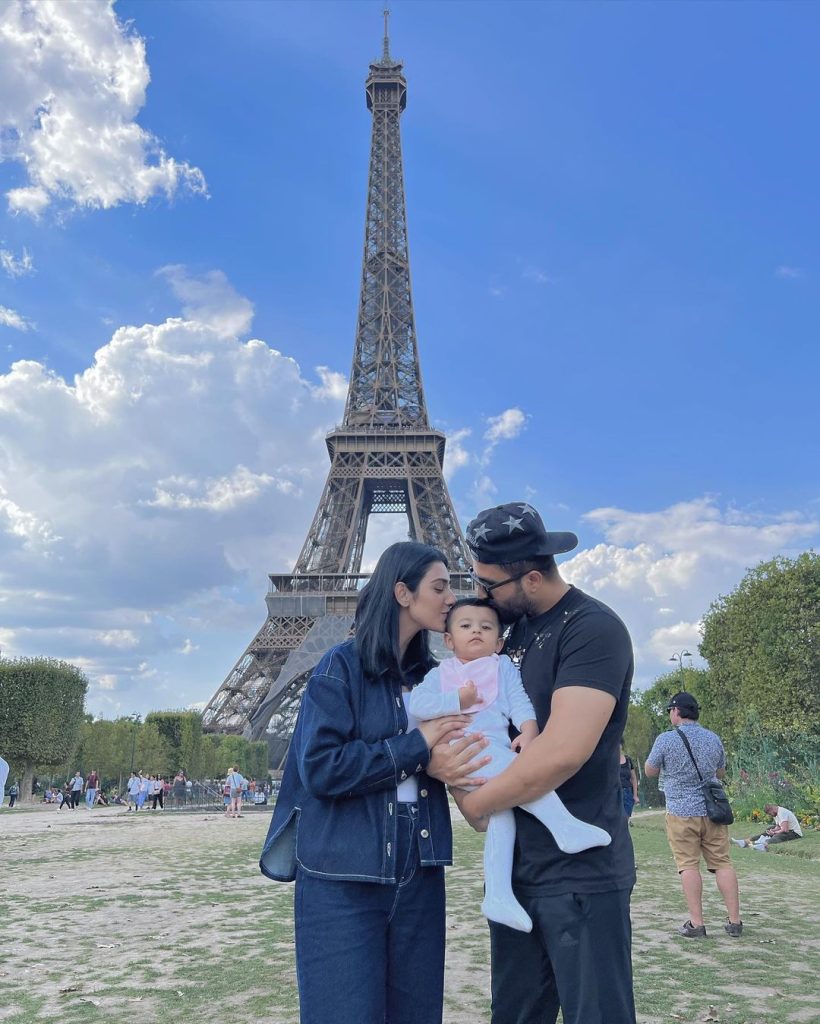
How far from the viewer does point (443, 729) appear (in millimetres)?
2480

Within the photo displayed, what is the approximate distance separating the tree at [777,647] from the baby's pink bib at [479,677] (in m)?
20.1

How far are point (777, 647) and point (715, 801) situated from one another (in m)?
16.6

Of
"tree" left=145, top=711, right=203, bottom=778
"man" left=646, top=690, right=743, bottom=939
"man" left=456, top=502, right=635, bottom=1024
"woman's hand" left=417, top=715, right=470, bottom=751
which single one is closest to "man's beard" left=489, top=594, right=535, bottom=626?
"man" left=456, top=502, right=635, bottom=1024

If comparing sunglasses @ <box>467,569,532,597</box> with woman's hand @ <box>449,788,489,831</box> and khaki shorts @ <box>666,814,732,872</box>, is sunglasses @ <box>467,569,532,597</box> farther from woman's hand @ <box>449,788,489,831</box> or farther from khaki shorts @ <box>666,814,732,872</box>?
khaki shorts @ <box>666,814,732,872</box>

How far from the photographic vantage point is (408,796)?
2541mm

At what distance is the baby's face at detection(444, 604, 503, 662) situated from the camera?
8.48 ft

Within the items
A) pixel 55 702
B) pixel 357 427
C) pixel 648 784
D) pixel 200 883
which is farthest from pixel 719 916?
pixel 357 427

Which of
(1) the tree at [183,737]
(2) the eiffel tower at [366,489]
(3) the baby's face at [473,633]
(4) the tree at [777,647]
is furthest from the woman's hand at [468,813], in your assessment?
(1) the tree at [183,737]

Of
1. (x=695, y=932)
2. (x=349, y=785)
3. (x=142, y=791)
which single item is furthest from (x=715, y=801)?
(x=142, y=791)

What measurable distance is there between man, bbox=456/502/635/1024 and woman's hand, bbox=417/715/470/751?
0.61 feet

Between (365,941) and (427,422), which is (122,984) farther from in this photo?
(427,422)

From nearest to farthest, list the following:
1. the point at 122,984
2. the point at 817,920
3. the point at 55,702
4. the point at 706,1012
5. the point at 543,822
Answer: the point at 543,822 < the point at 706,1012 < the point at 122,984 < the point at 817,920 < the point at 55,702

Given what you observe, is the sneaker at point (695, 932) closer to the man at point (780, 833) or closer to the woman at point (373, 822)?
the woman at point (373, 822)

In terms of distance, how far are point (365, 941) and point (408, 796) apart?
40 cm
